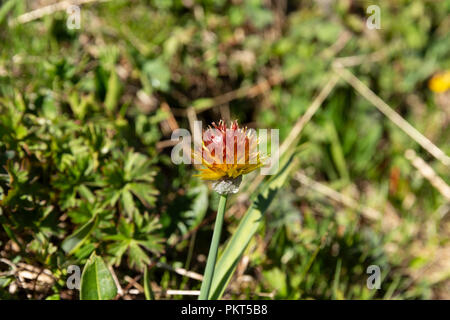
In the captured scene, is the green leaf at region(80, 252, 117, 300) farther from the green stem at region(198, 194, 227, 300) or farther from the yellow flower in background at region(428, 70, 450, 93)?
the yellow flower in background at region(428, 70, 450, 93)

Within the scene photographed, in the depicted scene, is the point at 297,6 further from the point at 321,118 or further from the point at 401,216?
the point at 401,216

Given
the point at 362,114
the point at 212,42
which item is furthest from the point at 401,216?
the point at 212,42

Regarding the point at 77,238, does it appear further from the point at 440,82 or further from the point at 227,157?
the point at 440,82

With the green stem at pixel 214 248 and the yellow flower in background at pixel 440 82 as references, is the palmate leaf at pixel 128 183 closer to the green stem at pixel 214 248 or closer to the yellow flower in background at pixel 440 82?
the green stem at pixel 214 248

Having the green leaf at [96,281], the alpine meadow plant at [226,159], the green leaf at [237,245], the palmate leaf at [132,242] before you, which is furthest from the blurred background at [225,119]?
the alpine meadow plant at [226,159]

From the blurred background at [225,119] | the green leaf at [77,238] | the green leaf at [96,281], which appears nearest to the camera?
the green leaf at [96,281]

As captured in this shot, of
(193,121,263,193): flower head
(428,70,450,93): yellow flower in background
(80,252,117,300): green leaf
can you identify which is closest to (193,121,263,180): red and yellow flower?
(193,121,263,193): flower head
